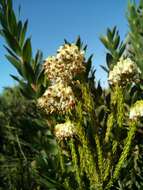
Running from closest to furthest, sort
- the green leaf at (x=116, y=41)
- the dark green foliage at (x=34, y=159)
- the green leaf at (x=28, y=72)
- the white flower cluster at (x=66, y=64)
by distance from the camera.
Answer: the white flower cluster at (x=66, y=64) < the dark green foliage at (x=34, y=159) < the green leaf at (x=28, y=72) < the green leaf at (x=116, y=41)

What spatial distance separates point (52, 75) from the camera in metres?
2.52

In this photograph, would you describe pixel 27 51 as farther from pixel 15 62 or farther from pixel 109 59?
pixel 109 59

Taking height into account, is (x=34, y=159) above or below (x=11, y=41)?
below

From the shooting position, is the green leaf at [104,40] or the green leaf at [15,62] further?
the green leaf at [104,40]

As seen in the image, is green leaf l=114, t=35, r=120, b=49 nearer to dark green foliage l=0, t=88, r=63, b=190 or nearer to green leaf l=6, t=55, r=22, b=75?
dark green foliage l=0, t=88, r=63, b=190

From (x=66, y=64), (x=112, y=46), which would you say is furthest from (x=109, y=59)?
(x=66, y=64)

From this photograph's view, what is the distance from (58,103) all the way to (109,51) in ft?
6.00

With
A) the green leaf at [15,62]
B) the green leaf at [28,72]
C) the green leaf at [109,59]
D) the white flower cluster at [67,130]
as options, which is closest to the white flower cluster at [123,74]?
the white flower cluster at [67,130]

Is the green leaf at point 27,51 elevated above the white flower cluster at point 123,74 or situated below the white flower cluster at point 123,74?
above

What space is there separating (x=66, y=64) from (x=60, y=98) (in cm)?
22

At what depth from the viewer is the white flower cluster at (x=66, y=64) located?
243 centimetres

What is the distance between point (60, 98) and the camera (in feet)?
8.17

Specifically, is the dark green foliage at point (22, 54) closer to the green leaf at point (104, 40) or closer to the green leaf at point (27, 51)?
the green leaf at point (27, 51)

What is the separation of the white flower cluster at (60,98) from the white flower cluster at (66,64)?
0.06 m
